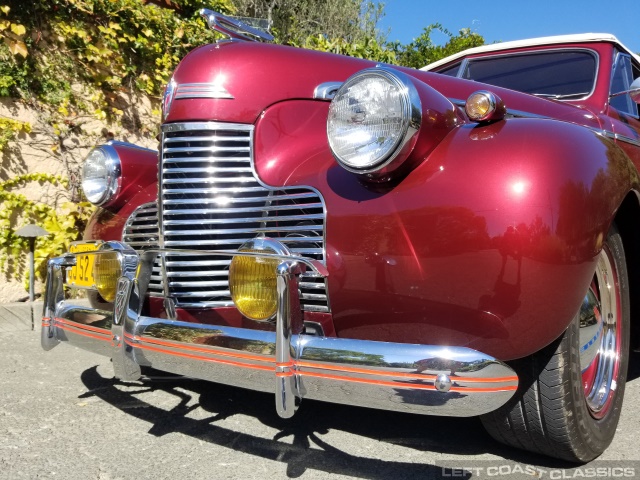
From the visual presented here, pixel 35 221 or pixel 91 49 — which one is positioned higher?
pixel 91 49

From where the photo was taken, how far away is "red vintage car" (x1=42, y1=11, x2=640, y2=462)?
1.51 meters

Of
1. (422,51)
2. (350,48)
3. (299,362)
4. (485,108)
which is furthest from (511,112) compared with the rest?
(422,51)

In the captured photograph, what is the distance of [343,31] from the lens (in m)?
10.1

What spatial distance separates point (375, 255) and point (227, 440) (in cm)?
97

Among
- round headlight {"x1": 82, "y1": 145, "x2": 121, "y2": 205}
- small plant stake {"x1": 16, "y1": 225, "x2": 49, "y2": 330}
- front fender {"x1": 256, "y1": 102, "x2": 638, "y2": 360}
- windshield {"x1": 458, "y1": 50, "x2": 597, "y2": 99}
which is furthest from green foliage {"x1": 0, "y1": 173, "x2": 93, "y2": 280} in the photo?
front fender {"x1": 256, "y1": 102, "x2": 638, "y2": 360}

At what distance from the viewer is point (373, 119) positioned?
5.54 feet

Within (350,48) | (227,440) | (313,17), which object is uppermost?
(313,17)

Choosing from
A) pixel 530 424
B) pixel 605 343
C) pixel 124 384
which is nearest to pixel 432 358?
pixel 530 424

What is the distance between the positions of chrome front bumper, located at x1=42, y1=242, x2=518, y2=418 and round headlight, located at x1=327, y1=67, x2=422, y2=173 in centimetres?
33

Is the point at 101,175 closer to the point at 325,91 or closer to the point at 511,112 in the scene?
the point at 325,91

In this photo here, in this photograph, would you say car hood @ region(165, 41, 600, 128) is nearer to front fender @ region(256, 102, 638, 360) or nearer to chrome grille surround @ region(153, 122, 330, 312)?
chrome grille surround @ region(153, 122, 330, 312)

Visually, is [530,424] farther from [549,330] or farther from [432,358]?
[432,358]

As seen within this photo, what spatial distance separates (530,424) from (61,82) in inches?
176

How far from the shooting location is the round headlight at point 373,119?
163 cm
